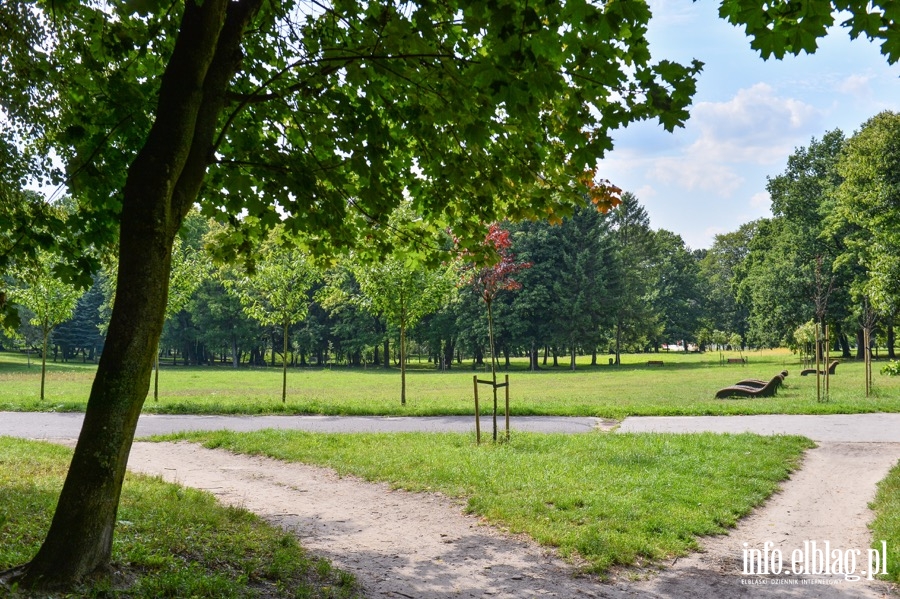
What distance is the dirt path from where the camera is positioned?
509 cm

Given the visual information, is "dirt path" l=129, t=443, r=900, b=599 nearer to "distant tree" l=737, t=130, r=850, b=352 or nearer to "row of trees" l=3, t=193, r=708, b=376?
"row of trees" l=3, t=193, r=708, b=376

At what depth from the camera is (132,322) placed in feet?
13.7

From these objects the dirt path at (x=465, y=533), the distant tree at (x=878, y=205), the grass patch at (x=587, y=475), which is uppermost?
the distant tree at (x=878, y=205)

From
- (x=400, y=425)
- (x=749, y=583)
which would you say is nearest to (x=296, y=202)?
(x=749, y=583)

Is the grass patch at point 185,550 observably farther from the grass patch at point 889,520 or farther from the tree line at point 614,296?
the tree line at point 614,296

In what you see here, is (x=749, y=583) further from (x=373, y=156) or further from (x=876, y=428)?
(x=876, y=428)

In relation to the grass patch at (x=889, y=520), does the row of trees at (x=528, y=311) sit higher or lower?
higher

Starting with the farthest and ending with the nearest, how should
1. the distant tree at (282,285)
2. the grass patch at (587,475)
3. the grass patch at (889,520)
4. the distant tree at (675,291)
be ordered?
the distant tree at (675,291)
the distant tree at (282,285)
the grass patch at (587,475)
the grass patch at (889,520)

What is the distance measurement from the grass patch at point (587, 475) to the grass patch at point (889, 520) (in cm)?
121

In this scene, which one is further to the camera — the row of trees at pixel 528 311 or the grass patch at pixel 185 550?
the row of trees at pixel 528 311

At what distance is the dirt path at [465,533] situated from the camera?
509 centimetres

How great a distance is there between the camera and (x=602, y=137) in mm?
4547

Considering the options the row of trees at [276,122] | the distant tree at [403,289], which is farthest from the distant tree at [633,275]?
the row of trees at [276,122]

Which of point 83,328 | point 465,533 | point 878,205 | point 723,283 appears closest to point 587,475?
point 465,533
